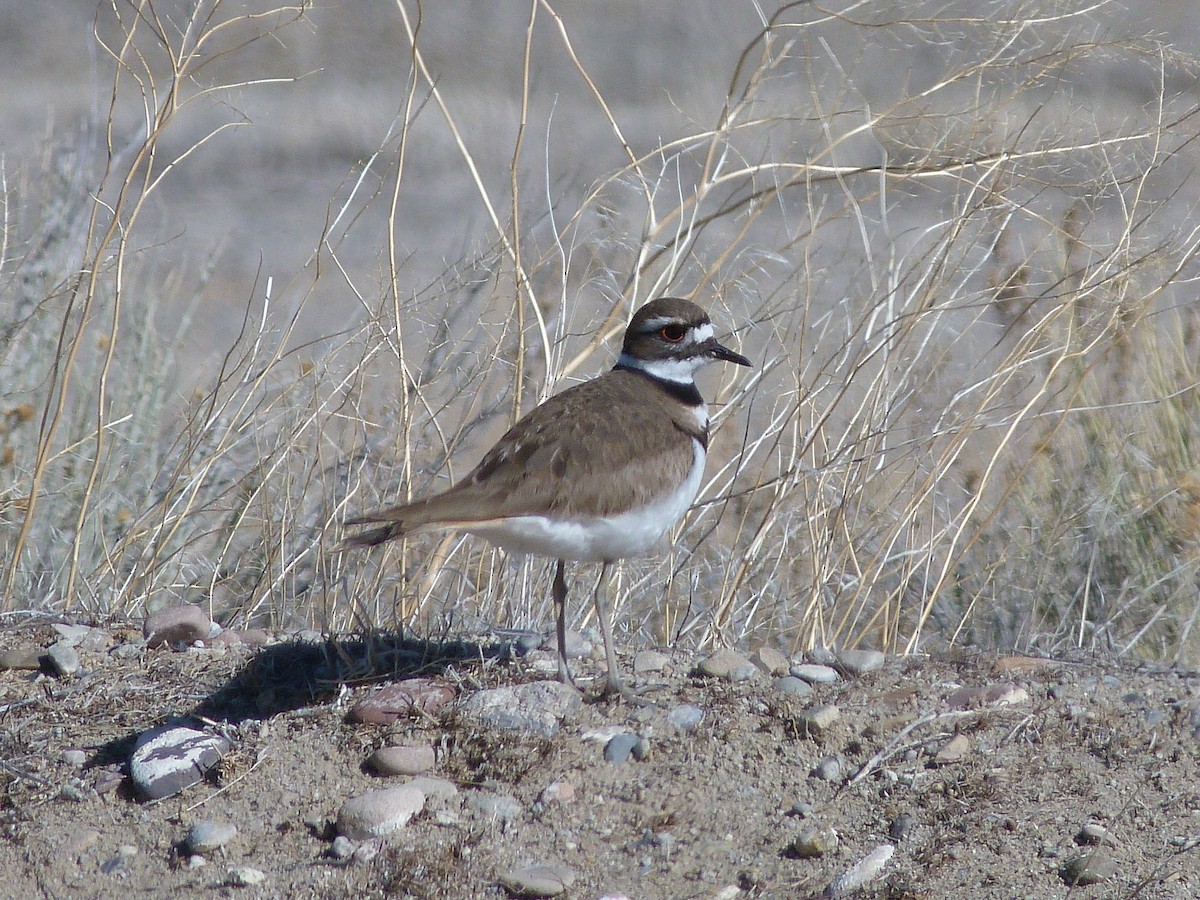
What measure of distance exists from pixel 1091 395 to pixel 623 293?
75.3 inches

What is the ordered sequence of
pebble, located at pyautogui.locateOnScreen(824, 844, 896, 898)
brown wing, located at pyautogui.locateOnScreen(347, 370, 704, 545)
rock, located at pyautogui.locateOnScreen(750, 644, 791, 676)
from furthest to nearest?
1. rock, located at pyautogui.locateOnScreen(750, 644, 791, 676)
2. brown wing, located at pyautogui.locateOnScreen(347, 370, 704, 545)
3. pebble, located at pyautogui.locateOnScreen(824, 844, 896, 898)

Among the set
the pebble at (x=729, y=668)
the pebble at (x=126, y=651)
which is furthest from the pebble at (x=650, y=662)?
the pebble at (x=126, y=651)

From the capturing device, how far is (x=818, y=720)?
9.62ft

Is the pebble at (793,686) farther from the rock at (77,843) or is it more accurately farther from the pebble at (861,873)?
the rock at (77,843)

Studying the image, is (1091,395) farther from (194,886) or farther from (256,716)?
(194,886)

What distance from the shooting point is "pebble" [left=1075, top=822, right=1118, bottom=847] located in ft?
8.44

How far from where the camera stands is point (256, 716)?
3043 mm

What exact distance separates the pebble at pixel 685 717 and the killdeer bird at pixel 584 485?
148mm

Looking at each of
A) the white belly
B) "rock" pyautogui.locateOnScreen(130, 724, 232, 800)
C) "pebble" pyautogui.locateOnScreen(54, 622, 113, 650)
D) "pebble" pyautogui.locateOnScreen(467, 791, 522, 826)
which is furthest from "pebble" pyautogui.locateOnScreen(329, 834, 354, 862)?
"pebble" pyautogui.locateOnScreen(54, 622, 113, 650)

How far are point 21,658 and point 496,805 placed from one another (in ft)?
4.21

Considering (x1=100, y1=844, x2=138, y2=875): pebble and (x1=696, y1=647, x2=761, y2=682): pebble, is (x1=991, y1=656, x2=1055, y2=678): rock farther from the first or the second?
(x1=100, y1=844, x2=138, y2=875): pebble

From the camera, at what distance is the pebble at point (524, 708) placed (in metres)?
2.94

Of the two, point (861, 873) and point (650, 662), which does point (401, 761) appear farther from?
point (861, 873)

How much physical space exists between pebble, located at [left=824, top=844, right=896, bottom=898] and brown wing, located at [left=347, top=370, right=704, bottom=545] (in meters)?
0.97
